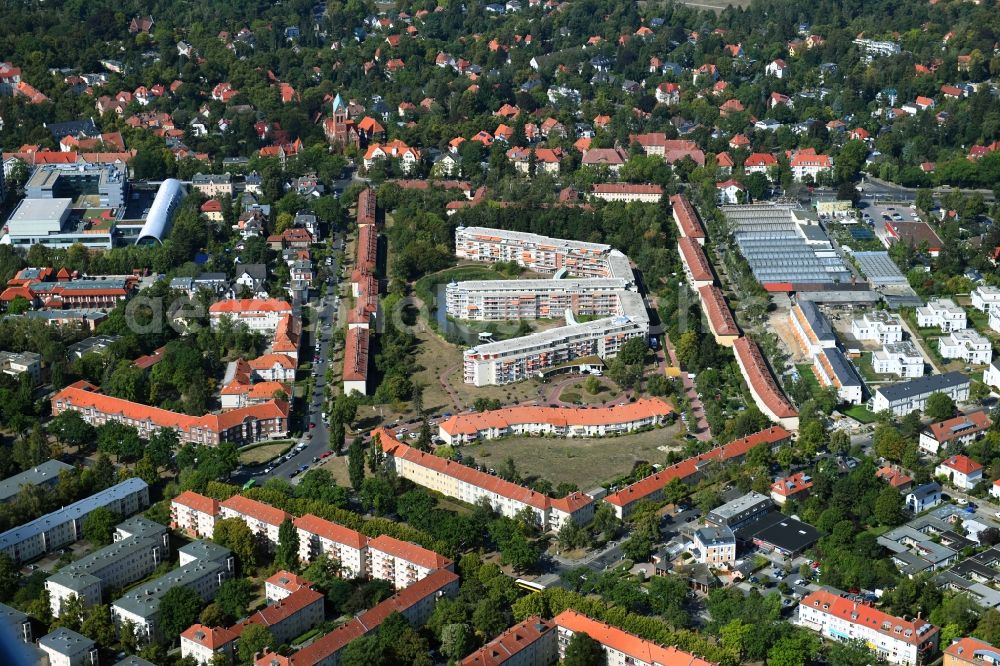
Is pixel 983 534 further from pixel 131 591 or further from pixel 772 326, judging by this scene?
pixel 131 591

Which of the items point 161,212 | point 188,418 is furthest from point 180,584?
point 161,212

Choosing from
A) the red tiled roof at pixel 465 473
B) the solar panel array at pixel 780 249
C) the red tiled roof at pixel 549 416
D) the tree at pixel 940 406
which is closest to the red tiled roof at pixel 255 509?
the red tiled roof at pixel 465 473

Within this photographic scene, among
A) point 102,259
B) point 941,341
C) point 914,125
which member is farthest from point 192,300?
point 914,125

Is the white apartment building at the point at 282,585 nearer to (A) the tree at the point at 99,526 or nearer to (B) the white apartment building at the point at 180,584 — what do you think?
(B) the white apartment building at the point at 180,584

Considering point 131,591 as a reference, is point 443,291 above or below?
above

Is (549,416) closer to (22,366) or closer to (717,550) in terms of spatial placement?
(717,550)

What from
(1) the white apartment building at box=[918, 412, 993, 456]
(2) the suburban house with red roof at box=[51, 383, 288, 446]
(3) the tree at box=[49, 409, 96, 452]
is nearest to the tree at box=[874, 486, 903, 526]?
(1) the white apartment building at box=[918, 412, 993, 456]
